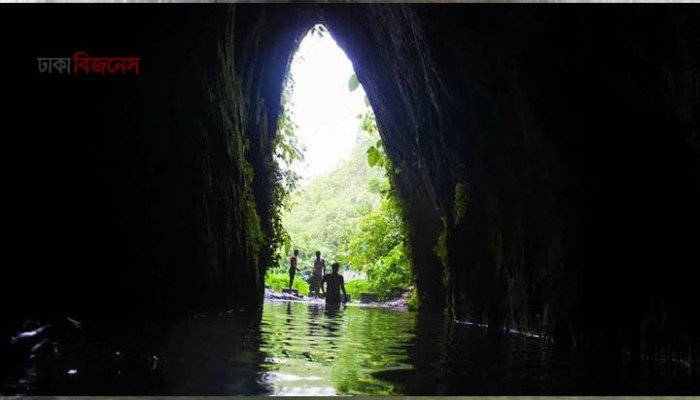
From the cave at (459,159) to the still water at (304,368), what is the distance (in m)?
0.38

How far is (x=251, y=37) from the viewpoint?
1012cm

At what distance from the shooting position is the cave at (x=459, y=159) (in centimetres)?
402

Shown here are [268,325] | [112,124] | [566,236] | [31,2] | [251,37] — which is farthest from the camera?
[251,37]

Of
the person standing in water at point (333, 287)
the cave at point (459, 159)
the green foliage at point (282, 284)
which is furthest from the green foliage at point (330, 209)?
the cave at point (459, 159)

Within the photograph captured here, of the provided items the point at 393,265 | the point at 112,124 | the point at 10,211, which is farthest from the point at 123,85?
the point at 393,265

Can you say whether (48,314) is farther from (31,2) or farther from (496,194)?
(496,194)

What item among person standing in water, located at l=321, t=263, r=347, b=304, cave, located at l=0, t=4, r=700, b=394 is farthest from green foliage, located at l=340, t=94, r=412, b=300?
cave, located at l=0, t=4, r=700, b=394

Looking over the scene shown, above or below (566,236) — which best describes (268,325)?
below

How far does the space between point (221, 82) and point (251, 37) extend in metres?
1.78

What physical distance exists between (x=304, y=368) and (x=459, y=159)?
5.82 meters

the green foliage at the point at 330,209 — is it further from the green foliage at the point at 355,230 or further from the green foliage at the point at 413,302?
the green foliage at the point at 413,302

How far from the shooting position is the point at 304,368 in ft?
12.8

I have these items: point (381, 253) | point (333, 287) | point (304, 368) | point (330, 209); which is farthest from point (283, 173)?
point (330, 209)

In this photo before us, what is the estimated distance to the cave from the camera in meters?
4.02
